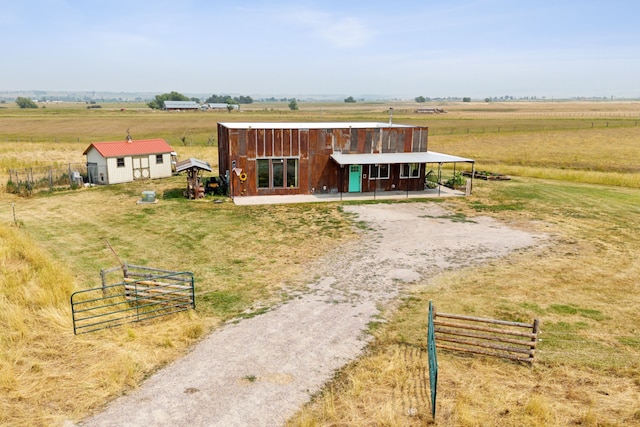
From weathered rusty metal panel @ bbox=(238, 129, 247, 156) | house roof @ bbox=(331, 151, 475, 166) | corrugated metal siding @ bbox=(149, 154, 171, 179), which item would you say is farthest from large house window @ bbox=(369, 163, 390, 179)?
corrugated metal siding @ bbox=(149, 154, 171, 179)

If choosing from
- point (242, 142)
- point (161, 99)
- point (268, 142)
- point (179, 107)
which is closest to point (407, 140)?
point (268, 142)

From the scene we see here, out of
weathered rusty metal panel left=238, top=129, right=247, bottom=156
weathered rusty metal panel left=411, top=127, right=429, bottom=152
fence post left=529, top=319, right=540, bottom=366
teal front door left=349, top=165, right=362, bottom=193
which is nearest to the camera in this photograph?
fence post left=529, top=319, right=540, bottom=366

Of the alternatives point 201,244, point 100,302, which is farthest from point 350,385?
point 201,244

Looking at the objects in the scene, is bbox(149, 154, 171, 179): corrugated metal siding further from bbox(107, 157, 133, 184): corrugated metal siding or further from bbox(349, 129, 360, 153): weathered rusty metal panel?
bbox(349, 129, 360, 153): weathered rusty metal panel

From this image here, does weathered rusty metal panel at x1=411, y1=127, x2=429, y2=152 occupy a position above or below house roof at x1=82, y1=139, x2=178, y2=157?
above

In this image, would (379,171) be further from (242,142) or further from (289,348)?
(289,348)

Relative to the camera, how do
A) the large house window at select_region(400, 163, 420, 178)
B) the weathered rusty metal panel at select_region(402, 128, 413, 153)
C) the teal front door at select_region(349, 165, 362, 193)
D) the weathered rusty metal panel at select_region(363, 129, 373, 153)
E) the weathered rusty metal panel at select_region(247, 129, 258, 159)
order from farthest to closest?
1. the weathered rusty metal panel at select_region(402, 128, 413, 153)
2. the large house window at select_region(400, 163, 420, 178)
3. the weathered rusty metal panel at select_region(363, 129, 373, 153)
4. the teal front door at select_region(349, 165, 362, 193)
5. the weathered rusty metal panel at select_region(247, 129, 258, 159)
